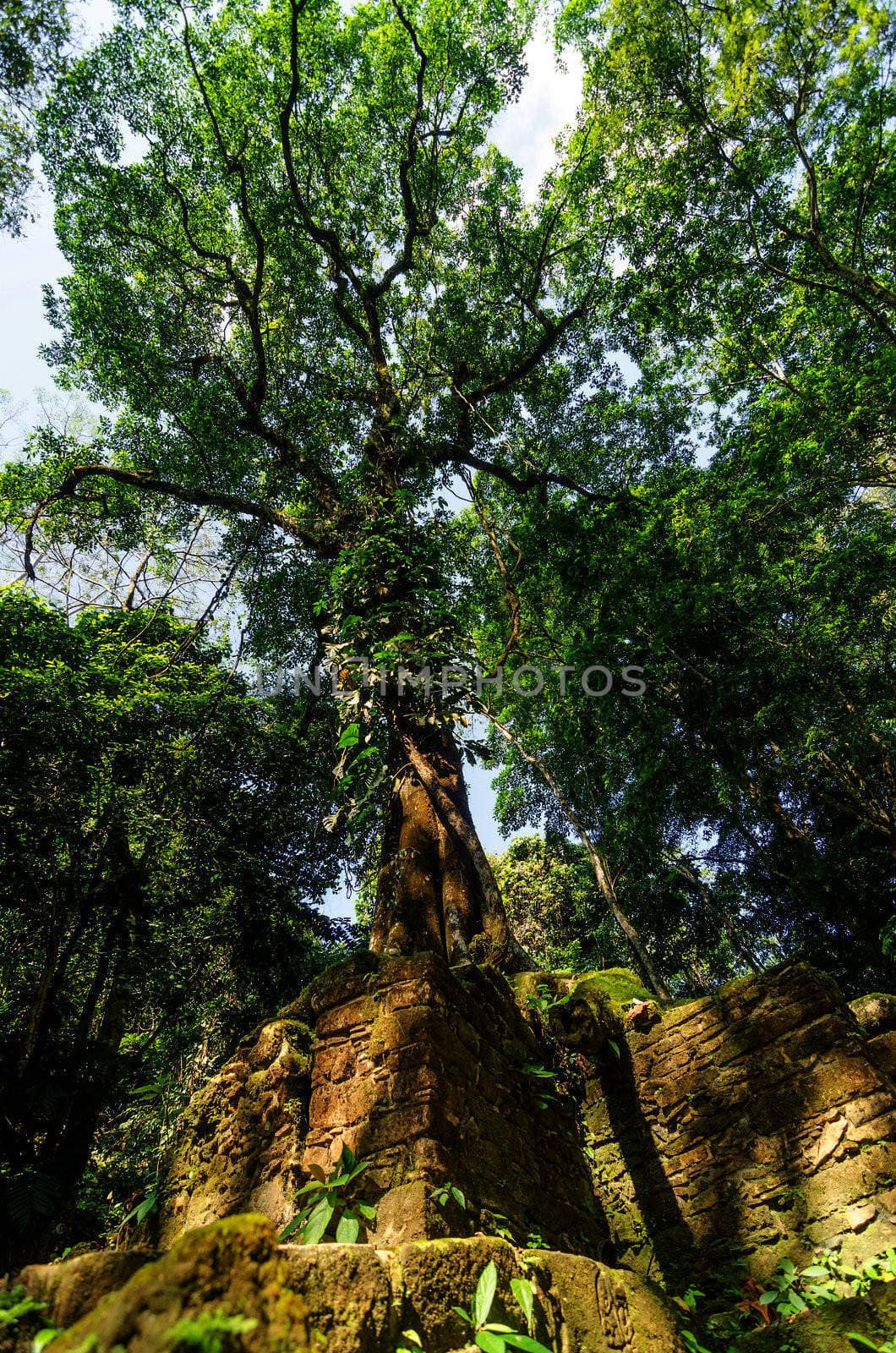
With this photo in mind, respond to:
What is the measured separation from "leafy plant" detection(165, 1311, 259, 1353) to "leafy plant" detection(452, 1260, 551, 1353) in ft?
2.82

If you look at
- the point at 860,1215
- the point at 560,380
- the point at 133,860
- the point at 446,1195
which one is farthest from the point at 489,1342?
the point at 560,380

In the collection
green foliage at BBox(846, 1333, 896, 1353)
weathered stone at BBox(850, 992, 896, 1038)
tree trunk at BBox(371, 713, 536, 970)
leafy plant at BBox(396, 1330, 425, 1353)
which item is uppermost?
tree trunk at BBox(371, 713, 536, 970)

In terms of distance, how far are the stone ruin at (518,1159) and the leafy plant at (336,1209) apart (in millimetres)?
84

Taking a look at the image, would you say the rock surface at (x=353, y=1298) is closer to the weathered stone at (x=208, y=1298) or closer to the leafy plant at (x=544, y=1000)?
the weathered stone at (x=208, y=1298)

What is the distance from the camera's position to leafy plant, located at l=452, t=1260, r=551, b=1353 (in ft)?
5.14

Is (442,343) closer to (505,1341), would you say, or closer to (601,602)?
(601,602)

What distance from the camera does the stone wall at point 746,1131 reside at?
3.16 meters

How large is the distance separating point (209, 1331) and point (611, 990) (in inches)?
181

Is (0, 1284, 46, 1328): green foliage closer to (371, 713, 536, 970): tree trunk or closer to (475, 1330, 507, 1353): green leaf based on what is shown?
(475, 1330, 507, 1353): green leaf

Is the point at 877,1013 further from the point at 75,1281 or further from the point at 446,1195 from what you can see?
the point at 75,1281

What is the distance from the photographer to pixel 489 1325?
163 centimetres

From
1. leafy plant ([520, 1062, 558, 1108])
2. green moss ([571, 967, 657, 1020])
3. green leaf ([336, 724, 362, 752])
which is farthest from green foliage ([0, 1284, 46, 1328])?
green moss ([571, 967, 657, 1020])

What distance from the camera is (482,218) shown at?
10133mm

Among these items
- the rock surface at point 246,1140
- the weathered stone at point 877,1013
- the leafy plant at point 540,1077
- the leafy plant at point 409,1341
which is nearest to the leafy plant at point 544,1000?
the leafy plant at point 540,1077
